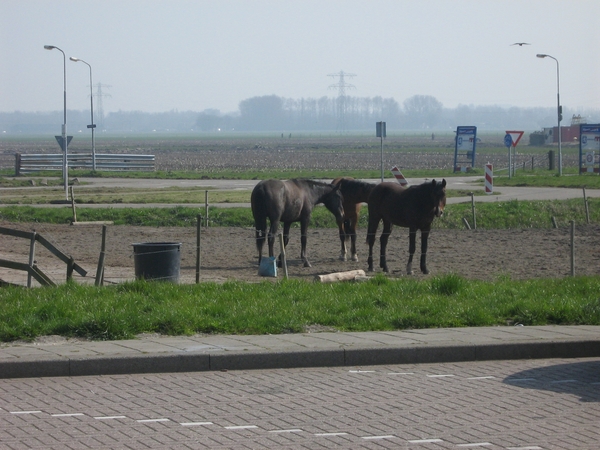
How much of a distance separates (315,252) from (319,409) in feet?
45.7

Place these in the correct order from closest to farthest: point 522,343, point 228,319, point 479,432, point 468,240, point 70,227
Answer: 1. point 479,432
2. point 522,343
3. point 228,319
4. point 468,240
5. point 70,227

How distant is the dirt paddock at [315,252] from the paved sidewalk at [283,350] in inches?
222

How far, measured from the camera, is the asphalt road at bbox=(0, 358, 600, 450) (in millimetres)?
7227

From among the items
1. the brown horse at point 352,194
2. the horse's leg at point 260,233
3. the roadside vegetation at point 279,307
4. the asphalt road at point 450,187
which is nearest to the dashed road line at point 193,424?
the roadside vegetation at point 279,307

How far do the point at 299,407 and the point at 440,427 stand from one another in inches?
56.4

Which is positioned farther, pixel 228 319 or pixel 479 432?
pixel 228 319

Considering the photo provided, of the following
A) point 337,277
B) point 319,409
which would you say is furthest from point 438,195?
point 319,409

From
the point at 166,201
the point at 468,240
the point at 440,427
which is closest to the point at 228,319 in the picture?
the point at 440,427

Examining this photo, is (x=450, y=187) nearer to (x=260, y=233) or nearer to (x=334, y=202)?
(x=334, y=202)

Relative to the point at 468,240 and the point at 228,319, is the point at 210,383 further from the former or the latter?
the point at 468,240

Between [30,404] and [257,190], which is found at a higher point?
[257,190]

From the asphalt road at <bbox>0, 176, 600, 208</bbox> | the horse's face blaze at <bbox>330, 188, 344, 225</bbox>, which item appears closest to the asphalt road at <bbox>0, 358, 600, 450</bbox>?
the horse's face blaze at <bbox>330, 188, 344, 225</bbox>

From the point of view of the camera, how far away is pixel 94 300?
483 inches

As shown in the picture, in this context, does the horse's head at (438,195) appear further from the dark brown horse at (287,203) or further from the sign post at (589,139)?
the sign post at (589,139)
